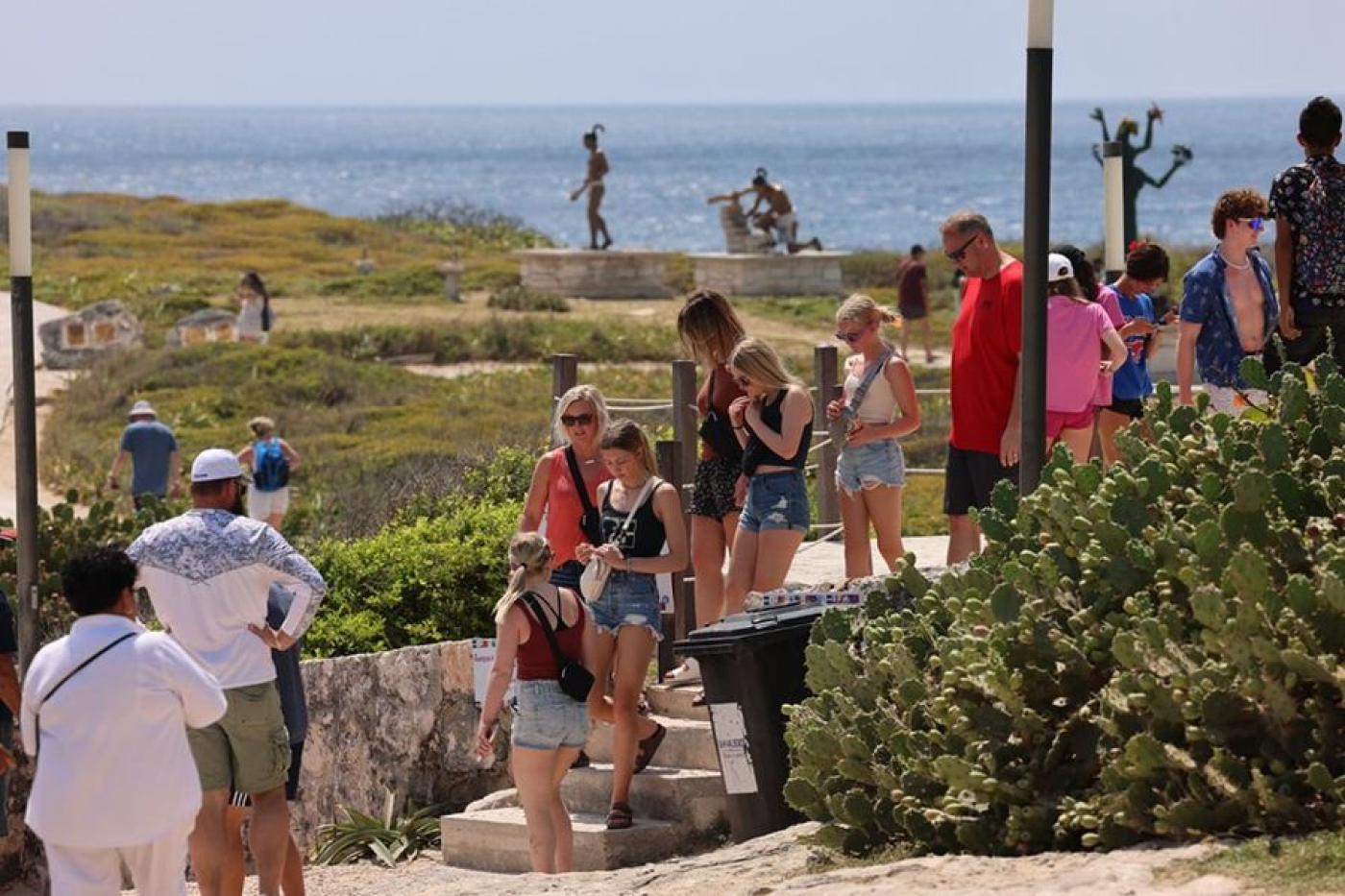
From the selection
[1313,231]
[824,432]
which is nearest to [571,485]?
[1313,231]

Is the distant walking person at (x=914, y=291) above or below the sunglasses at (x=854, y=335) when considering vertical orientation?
below

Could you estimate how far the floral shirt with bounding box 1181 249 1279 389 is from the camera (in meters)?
9.31

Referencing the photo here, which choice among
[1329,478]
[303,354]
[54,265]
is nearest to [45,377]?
[303,354]

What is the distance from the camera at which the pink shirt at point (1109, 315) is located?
10289mm

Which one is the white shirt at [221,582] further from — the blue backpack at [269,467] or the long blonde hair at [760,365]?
the blue backpack at [269,467]

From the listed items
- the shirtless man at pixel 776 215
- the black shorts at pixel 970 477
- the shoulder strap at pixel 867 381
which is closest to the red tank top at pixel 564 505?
the shoulder strap at pixel 867 381

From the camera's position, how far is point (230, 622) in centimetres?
749

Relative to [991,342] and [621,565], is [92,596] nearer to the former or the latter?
[621,565]

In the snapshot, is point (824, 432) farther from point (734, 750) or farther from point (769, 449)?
point (734, 750)

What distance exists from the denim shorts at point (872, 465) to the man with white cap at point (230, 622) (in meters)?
2.81

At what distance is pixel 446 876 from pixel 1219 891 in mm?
4733

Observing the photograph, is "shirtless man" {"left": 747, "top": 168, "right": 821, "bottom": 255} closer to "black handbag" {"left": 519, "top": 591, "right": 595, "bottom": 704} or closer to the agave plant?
the agave plant

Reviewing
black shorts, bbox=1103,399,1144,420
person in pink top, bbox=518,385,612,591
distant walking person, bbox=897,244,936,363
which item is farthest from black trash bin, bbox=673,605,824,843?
distant walking person, bbox=897,244,936,363

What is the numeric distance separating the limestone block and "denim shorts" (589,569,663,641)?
25.0 metres
